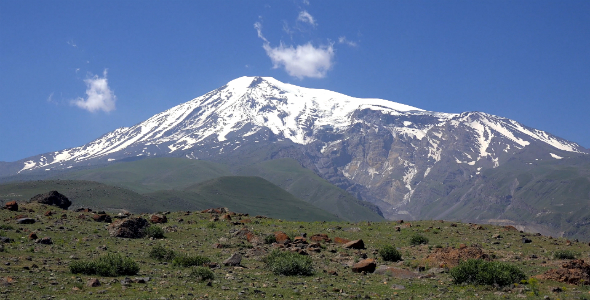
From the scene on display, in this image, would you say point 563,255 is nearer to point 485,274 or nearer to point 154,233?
point 485,274

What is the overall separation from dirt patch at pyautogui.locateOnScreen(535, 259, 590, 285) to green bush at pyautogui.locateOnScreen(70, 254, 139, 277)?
18458 mm

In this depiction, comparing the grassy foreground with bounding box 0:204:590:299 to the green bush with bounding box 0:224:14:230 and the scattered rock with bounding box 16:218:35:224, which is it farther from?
the scattered rock with bounding box 16:218:35:224

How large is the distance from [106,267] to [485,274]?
16.6 metres

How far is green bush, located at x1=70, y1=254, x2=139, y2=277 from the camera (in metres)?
23.2

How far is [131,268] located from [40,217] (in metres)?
18.5

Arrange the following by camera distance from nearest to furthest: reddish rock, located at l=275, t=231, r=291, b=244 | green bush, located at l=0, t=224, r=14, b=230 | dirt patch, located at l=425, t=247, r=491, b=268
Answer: dirt patch, located at l=425, t=247, r=491, b=268, green bush, located at l=0, t=224, r=14, b=230, reddish rock, located at l=275, t=231, r=291, b=244

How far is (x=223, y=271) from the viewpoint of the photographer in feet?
83.0

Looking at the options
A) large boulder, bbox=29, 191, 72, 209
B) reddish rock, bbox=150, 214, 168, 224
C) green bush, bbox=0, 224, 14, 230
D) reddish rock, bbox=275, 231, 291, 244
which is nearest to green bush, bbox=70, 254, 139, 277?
green bush, bbox=0, 224, 14, 230

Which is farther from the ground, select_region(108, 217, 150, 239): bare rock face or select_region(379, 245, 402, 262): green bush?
select_region(108, 217, 150, 239): bare rock face

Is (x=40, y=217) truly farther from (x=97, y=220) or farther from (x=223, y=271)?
(x=223, y=271)

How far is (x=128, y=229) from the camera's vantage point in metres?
35.8

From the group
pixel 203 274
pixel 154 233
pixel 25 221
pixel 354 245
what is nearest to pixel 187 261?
pixel 203 274

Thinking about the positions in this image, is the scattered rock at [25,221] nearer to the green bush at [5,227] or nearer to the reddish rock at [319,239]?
the green bush at [5,227]

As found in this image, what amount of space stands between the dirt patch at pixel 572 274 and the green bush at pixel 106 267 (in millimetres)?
18458
